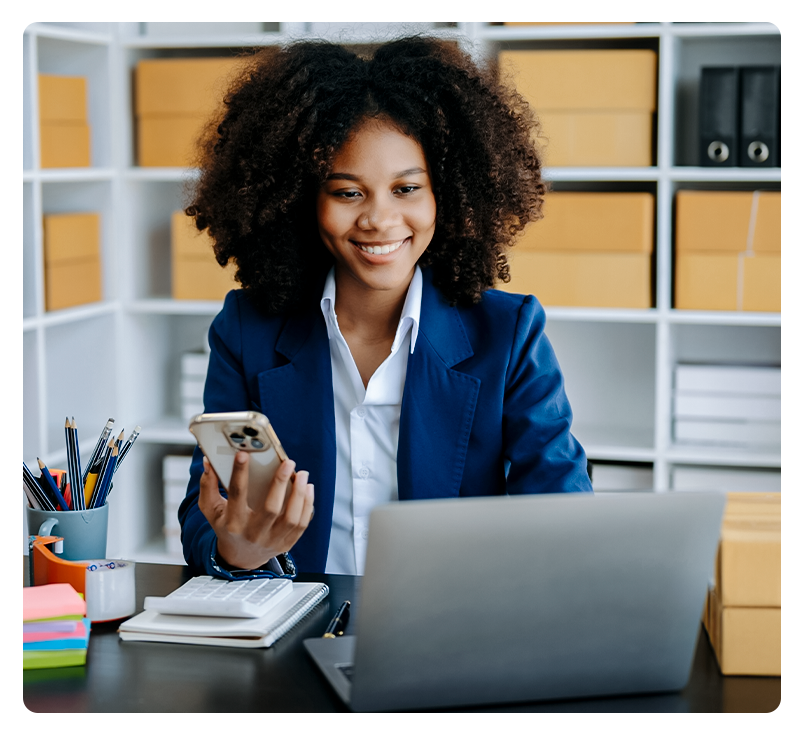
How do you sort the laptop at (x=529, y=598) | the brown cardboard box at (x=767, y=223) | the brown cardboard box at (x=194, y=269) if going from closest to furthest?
the laptop at (x=529, y=598)
the brown cardboard box at (x=767, y=223)
the brown cardboard box at (x=194, y=269)

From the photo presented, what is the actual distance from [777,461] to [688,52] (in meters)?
1.04

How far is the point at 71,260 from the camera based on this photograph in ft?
7.79

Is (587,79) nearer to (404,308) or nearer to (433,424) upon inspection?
(404,308)

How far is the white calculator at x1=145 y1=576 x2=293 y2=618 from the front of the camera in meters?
0.98

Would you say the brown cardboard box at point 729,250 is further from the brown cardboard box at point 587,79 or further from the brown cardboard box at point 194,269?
the brown cardboard box at point 194,269

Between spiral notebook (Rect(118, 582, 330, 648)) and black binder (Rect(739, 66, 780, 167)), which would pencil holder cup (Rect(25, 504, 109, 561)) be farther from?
black binder (Rect(739, 66, 780, 167))

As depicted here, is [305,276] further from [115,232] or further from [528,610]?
[115,232]

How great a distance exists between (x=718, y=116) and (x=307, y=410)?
1.41m

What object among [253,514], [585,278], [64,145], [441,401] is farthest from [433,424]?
[64,145]

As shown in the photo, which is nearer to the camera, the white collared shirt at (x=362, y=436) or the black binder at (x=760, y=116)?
the white collared shirt at (x=362, y=436)

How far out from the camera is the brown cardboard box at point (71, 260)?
2279mm

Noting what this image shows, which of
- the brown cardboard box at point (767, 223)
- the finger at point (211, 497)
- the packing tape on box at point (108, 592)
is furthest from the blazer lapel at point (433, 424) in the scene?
the brown cardboard box at point (767, 223)

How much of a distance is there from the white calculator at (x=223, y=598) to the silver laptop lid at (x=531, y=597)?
0.21 meters

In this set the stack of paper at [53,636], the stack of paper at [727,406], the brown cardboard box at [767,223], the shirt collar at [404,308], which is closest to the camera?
the stack of paper at [53,636]
